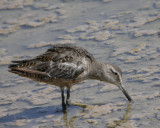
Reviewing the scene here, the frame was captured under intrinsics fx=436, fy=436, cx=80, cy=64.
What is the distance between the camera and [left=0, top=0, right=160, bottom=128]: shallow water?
521 centimetres

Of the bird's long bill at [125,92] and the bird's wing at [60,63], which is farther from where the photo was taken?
the bird's long bill at [125,92]

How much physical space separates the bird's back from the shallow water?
1.29 feet

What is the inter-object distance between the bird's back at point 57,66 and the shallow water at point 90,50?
0.39 m

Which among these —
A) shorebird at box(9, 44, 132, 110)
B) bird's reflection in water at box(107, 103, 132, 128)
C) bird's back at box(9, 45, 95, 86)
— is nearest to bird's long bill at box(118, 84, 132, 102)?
shorebird at box(9, 44, 132, 110)

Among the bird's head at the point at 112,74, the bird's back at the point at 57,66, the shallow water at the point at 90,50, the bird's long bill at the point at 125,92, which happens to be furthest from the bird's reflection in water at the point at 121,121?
the bird's back at the point at 57,66

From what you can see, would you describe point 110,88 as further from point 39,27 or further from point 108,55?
point 39,27

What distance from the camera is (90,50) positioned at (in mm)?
6809

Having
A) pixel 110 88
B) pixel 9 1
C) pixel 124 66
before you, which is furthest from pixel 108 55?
pixel 9 1

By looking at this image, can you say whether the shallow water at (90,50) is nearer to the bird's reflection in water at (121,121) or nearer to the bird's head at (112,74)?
the bird's reflection in water at (121,121)

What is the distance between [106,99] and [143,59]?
119cm

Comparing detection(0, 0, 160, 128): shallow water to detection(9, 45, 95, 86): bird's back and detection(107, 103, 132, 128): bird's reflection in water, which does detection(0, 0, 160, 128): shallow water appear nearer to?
detection(107, 103, 132, 128): bird's reflection in water

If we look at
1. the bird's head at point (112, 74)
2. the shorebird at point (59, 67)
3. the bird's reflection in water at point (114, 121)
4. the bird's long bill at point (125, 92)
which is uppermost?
the shorebird at point (59, 67)

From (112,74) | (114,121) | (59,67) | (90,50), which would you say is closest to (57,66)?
(59,67)

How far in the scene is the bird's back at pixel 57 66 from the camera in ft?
17.2
